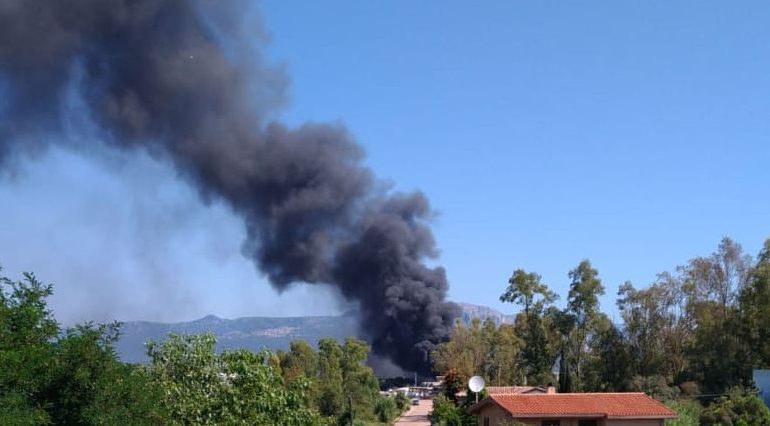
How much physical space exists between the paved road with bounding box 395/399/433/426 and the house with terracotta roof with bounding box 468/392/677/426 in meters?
16.5

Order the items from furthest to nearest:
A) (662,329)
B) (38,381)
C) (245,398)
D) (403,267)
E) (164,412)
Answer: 1. (403,267)
2. (662,329)
3. (245,398)
4. (164,412)
5. (38,381)

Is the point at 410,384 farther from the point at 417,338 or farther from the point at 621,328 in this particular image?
the point at 621,328

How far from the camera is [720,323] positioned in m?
47.2

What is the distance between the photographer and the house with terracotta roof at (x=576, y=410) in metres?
33.2

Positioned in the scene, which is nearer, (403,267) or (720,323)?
(720,323)

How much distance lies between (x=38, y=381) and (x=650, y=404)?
26.9m

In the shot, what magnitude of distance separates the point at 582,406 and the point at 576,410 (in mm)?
495

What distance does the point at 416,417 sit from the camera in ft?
186

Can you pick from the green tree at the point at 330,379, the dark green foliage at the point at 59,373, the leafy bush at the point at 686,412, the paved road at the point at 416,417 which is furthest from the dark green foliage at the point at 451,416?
the dark green foliage at the point at 59,373

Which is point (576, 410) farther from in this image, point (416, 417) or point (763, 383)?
A: point (416, 417)

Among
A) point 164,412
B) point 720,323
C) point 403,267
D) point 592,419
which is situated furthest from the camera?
point 403,267

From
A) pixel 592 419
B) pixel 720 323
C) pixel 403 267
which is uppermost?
pixel 403 267

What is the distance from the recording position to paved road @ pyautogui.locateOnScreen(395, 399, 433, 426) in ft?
169

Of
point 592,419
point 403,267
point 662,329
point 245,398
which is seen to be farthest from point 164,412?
point 403,267
